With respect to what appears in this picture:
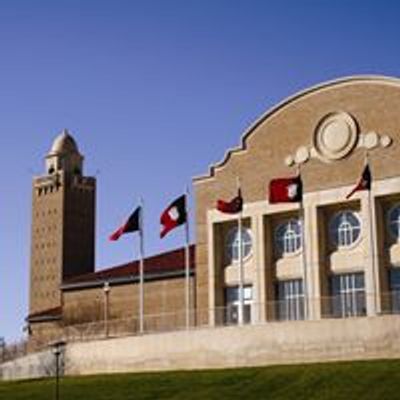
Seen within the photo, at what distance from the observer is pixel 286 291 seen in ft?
180

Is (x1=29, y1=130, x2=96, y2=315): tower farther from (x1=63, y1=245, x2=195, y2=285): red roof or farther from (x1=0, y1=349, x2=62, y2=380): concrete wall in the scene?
(x1=0, y1=349, x2=62, y2=380): concrete wall

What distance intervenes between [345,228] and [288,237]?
342cm

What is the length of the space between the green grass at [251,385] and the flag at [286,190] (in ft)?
37.9

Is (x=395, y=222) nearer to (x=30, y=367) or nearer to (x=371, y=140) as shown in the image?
(x=371, y=140)

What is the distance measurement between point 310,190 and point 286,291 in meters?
5.57

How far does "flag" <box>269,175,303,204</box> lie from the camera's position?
5153 centimetres

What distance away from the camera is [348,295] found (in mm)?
51656

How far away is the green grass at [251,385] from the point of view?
35.9 m

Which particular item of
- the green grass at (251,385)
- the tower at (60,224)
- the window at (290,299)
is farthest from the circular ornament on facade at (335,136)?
the tower at (60,224)

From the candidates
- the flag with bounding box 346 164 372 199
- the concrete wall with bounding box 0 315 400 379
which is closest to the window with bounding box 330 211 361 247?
the flag with bounding box 346 164 372 199

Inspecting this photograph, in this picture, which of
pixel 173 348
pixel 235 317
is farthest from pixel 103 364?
pixel 235 317

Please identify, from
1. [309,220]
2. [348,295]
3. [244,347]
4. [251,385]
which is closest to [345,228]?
[309,220]

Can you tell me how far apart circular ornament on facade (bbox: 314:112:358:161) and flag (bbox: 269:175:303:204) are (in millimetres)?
2308

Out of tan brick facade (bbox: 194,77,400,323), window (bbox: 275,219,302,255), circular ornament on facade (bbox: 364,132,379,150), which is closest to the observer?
tan brick facade (bbox: 194,77,400,323)
